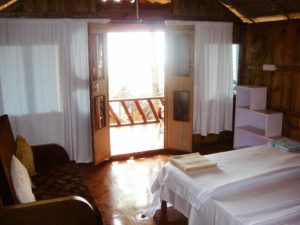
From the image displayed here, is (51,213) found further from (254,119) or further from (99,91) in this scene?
(254,119)

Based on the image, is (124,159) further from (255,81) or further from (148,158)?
(255,81)

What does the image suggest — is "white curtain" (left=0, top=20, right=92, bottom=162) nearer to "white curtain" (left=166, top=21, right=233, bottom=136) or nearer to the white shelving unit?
"white curtain" (left=166, top=21, right=233, bottom=136)

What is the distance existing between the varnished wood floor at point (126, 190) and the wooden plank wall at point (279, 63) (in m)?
1.95

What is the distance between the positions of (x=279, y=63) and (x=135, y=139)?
9.56ft

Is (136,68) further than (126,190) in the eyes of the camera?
Yes

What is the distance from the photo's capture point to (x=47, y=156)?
11.8ft

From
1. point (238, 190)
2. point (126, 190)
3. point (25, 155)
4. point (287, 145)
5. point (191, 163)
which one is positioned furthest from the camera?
point (126, 190)

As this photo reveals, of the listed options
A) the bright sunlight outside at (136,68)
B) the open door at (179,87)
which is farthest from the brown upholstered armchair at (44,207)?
the bright sunlight outside at (136,68)

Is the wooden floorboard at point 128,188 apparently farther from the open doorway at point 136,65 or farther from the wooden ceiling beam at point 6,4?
the open doorway at point 136,65

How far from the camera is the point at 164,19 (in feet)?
16.3

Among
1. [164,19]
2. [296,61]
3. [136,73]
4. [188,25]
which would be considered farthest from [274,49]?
[136,73]

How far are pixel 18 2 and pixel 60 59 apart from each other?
35.2 inches

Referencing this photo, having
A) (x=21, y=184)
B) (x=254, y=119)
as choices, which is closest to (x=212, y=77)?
(x=254, y=119)

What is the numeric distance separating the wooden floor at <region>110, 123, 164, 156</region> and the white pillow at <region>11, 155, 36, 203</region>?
102 inches
